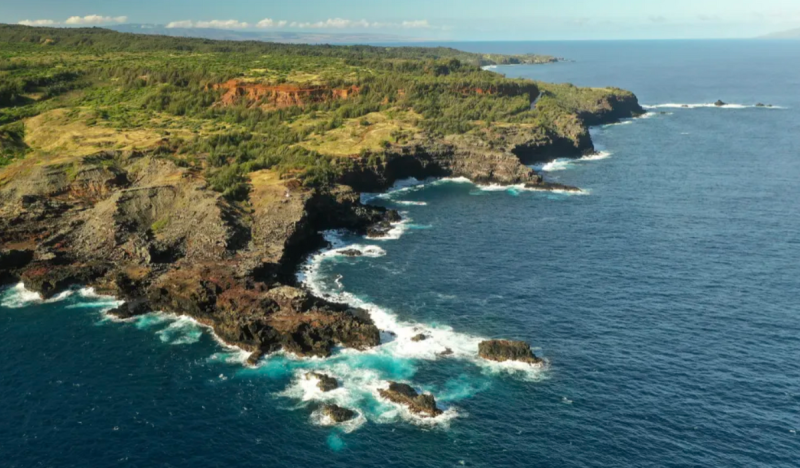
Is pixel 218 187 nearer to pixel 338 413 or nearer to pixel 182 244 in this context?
pixel 182 244

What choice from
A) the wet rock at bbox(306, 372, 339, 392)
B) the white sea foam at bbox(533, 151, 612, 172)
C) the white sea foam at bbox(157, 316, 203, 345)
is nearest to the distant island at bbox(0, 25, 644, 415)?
the white sea foam at bbox(157, 316, 203, 345)

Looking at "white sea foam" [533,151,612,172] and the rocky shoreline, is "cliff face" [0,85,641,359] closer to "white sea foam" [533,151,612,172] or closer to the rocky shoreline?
the rocky shoreline

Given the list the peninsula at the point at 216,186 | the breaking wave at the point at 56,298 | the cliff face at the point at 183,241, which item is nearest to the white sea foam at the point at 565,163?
the peninsula at the point at 216,186

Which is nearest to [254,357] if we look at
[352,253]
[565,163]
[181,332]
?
[181,332]

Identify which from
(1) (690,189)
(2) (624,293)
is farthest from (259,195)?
(1) (690,189)

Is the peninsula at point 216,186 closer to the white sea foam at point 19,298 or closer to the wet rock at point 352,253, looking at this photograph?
the white sea foam at point 19,298

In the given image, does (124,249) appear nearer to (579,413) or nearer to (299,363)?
(299,363)
